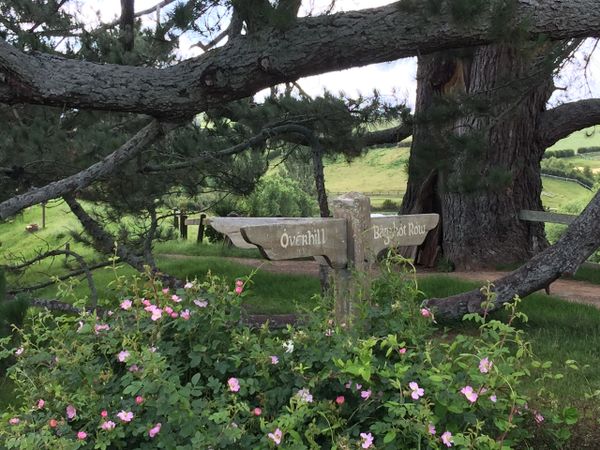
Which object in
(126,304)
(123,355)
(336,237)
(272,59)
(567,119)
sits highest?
(272,59)

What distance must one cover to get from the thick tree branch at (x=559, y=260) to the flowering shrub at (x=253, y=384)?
2249 mm

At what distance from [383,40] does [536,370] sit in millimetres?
2389

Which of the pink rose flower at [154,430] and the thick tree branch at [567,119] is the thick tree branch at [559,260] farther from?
the thick tree branch at [567,119]

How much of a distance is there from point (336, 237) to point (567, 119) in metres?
7.14

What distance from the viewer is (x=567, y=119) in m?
8.75

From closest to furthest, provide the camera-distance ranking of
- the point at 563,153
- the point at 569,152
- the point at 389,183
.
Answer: the point at 389,183 < the point at 563,153 < the point at 569,152

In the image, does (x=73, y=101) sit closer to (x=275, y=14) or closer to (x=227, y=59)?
(x=227, y=59)

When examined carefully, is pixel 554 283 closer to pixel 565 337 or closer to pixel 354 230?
pixel 565 337

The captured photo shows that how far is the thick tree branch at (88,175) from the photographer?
3717mm

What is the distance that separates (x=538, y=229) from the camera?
929 centimetres

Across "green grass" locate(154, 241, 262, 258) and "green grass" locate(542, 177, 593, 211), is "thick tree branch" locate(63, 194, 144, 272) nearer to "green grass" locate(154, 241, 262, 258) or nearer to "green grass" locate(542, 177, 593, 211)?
"green grass" locate(154, 241, 262, 258)

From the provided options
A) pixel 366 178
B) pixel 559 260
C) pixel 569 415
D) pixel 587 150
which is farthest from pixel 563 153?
→ pixel 569 415

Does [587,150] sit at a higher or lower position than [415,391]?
higher

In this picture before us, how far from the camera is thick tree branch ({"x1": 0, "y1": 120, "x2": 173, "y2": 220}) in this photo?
3717mm
